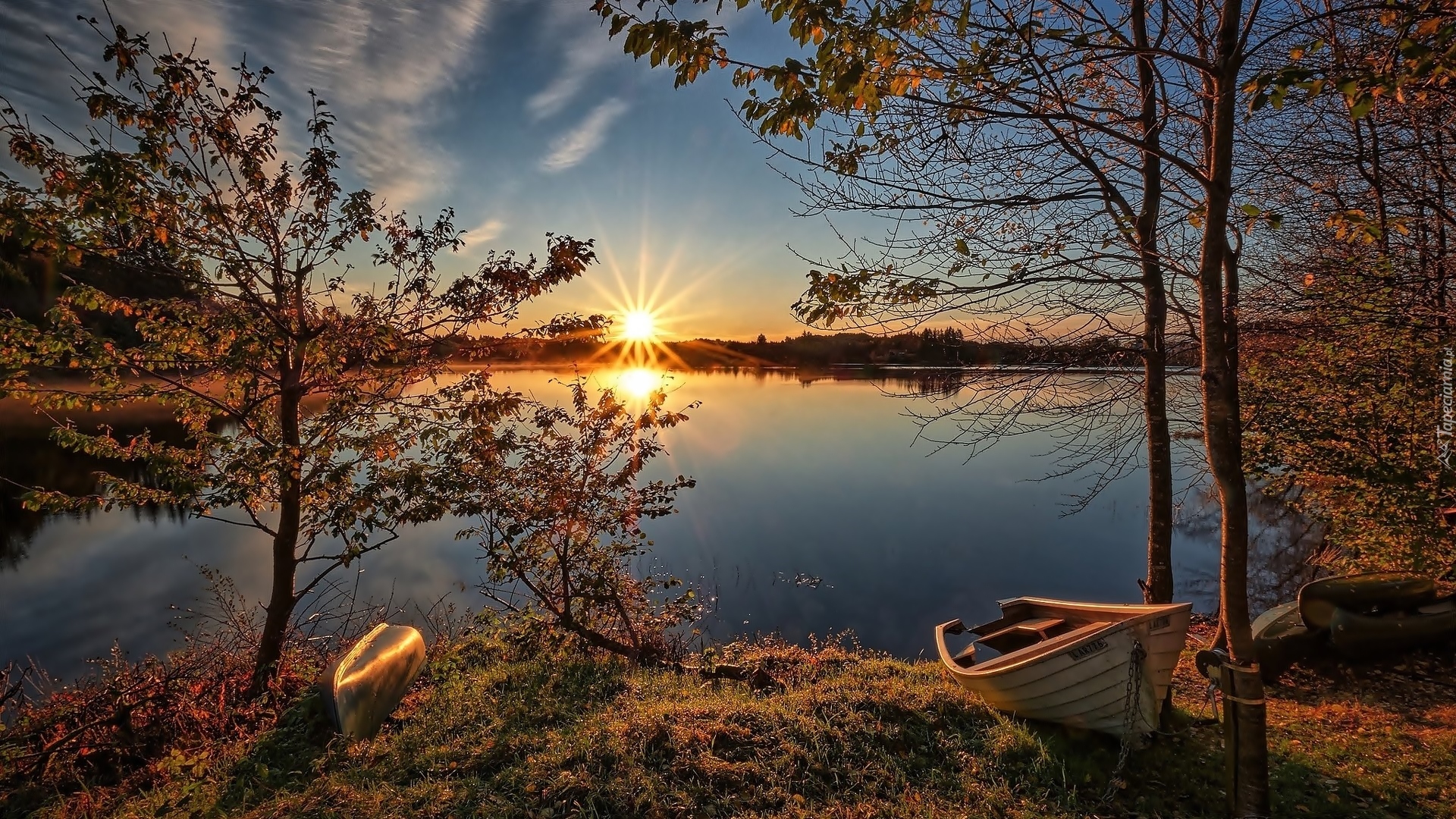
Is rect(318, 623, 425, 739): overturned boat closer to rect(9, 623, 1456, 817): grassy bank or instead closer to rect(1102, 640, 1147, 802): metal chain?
rect(9, 623, 1456, 817): grassy bank

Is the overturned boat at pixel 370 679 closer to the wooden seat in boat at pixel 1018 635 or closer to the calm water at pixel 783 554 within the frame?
the calm water at pixel 783 554

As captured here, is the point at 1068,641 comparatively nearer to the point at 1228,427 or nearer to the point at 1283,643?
the point at 1228,427

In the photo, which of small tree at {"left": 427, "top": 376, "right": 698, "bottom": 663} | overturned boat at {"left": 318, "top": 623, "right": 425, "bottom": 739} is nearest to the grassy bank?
overturned boat at {"left": 318, "top": 623, "right": 425, "bottom": 739}

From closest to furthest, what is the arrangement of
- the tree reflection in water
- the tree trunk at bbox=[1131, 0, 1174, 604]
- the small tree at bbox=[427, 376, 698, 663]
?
the tree trunk at bbox=[1131, 0, 1174, 604] < the small tree at bbox=[427, 376, 698, 663] < the tree reflection in water

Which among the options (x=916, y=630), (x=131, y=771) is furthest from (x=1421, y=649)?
(x=131, y=771)

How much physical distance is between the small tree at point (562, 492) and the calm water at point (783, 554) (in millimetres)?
1287

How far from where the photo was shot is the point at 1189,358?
25.0 feet

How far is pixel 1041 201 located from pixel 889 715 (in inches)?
210

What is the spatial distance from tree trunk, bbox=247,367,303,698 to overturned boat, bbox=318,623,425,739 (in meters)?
0.82

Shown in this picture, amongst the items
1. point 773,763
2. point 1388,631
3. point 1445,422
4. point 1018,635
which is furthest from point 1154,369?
point 773,763

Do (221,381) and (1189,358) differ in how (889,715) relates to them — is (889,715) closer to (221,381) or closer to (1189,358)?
(1189,358)

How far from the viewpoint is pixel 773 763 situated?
4.91m

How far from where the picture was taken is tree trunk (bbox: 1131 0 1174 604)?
21.8 ft

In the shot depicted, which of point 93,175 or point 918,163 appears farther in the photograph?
point 918,163
